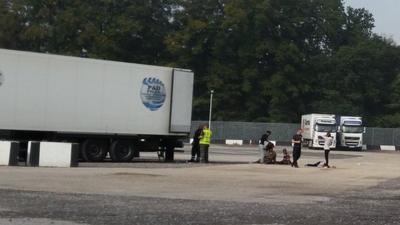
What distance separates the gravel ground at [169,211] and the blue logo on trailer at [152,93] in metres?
14.2

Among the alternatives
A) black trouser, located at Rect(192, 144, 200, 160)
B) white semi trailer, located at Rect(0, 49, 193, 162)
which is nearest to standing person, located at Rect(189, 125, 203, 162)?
black trouser, located at Rect(192, 144, 200, 160)

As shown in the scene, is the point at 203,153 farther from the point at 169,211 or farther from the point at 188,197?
the point at 169,211

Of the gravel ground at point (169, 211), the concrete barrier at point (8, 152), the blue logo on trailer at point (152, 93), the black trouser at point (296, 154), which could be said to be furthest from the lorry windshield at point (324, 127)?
the gravel ground at point (169, 211)

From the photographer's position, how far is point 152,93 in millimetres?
29734

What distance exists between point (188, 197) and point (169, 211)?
288 cm

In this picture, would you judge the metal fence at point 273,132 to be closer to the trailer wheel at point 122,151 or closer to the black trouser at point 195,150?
the black trouser at point 195,150

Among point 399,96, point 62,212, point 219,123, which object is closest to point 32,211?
point 62,212

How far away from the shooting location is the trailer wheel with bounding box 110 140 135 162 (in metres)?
28.8

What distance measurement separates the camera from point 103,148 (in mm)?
28766

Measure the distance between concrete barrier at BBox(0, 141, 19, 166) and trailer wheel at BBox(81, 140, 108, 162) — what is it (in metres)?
4.15

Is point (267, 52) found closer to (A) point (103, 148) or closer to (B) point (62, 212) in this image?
(A) point (103, 148)

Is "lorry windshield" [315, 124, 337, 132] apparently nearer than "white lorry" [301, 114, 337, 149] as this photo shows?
No

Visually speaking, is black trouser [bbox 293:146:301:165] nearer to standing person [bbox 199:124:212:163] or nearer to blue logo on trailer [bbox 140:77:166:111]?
standing person [bbox 199:124:212:163]

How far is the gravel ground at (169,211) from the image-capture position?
11742mm
